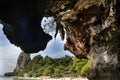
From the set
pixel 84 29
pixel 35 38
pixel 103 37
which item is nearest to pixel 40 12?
pixel 35 38

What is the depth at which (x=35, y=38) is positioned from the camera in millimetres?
4715

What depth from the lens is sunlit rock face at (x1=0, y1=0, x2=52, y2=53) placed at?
13.6ft

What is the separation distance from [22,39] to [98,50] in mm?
12393

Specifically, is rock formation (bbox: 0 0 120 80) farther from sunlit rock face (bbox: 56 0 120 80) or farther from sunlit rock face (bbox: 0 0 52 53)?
sunlit rock face (bbox: 0 0 52 53)

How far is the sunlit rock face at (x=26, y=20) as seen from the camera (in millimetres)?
4131

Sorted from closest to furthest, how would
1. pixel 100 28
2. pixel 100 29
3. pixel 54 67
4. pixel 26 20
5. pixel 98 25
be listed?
1. pixel 26 20
2. pixel 100 29
3. pixel 100 28
4. pixel 98 25
5. pixel 54 67

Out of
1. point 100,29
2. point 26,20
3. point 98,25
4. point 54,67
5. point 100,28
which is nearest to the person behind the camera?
point 26,20

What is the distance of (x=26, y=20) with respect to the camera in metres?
4.26

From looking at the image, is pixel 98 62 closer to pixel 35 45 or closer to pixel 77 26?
pixel 77 26

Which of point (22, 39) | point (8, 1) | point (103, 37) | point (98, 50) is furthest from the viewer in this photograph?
point (98, 50)

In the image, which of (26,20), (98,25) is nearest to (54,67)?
(98,25)

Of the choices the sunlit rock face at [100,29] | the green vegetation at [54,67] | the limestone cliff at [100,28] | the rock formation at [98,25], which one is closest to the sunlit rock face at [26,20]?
the rock formation at [98,25]

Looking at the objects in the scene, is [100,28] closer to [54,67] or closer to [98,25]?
[98,25]

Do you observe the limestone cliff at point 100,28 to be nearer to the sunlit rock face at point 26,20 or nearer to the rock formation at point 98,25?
the rock formation at point 98,25
